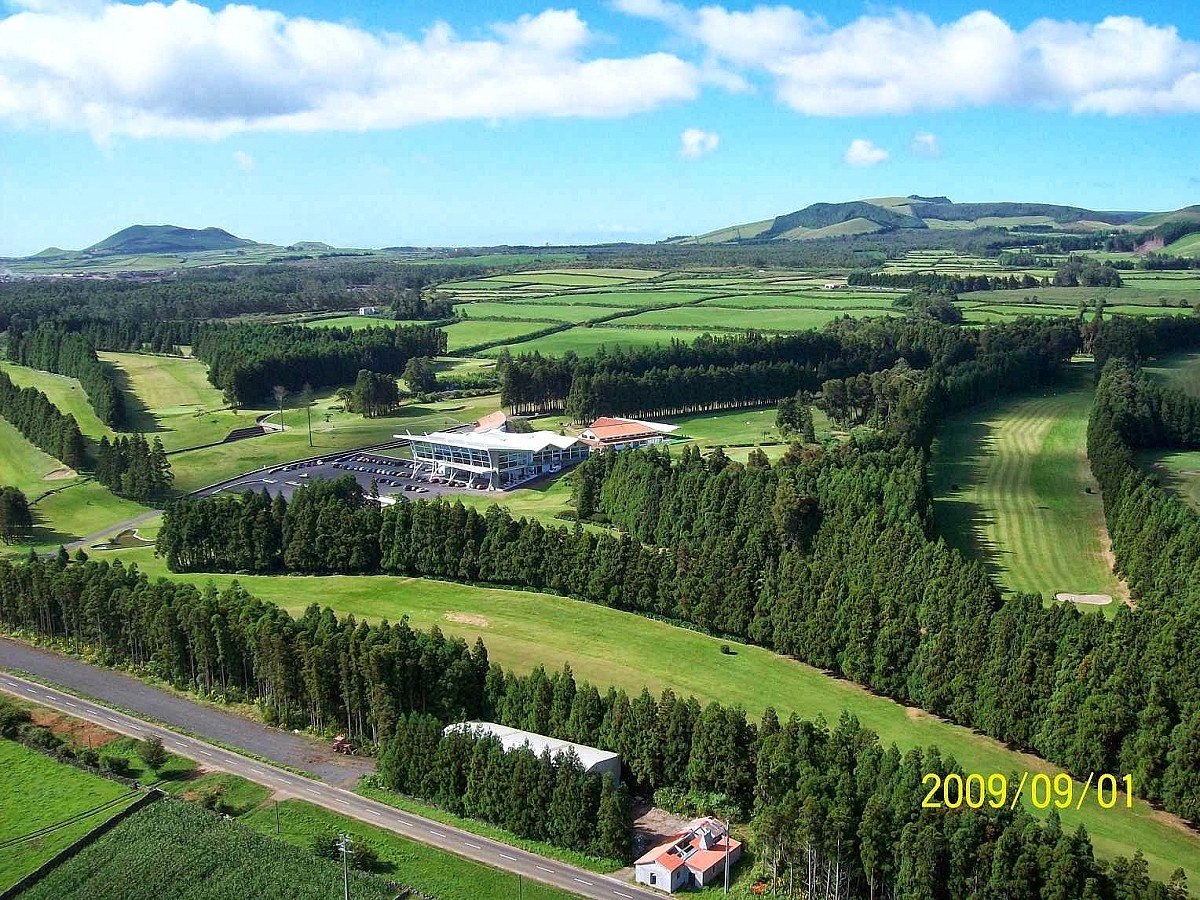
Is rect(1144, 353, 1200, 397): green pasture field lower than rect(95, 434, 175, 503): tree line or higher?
higher

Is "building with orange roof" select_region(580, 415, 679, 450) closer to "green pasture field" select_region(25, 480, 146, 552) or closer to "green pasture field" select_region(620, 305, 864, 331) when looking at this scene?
"green pasture field" select_region(25, 480, 146, 552)

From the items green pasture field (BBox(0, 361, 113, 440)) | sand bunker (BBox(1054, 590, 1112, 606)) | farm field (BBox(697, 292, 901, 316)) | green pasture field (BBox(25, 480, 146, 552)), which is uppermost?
farm field (BBox(697, 292, 901, 316))

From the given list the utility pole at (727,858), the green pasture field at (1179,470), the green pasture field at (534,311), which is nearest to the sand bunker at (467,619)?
the utility pole at (727,858)

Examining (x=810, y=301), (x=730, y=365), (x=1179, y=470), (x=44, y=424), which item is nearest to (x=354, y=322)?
(x=810, y=301)

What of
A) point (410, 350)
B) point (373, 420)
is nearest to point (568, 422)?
point (373, 420)

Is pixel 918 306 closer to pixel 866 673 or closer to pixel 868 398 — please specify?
pixel 868 398

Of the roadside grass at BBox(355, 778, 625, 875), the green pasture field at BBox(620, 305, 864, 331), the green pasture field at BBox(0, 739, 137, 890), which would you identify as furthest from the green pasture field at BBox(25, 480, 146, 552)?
the green pasture field at BBox(620, 305, 864, 331)

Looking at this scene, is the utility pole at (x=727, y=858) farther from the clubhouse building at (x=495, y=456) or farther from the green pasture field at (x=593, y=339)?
the green pasture field at (x=593, y=339)
